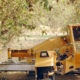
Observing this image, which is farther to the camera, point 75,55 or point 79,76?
point 79,76

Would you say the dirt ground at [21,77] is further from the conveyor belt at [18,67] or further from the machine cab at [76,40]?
the machine cab at [76,40]

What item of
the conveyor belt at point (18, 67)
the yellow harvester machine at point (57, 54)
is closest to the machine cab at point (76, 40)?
the yellow harvester machine at point (57, 54)

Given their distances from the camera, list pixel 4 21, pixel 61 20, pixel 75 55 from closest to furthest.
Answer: pixel 75 55, pixel 4 21, pixel 61 20

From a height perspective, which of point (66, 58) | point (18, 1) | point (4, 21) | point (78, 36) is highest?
point (18, 1)

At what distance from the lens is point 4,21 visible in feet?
29.9

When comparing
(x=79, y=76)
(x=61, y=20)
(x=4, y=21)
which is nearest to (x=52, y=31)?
(x=61, y=20)

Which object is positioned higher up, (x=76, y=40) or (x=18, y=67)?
(x=76, y=40)

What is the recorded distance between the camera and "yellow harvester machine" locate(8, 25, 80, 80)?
823cm

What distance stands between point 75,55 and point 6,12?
272cm

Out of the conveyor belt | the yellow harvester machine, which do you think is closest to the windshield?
the yellow harvester machine

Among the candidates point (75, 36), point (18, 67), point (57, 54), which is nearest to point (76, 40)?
point (75, 36)

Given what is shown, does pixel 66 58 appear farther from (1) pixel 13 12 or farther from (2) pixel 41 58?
(1) pixel 13 12

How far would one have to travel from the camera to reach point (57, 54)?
9297 millimetres

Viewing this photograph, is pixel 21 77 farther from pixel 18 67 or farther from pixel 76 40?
pixel 76 40
